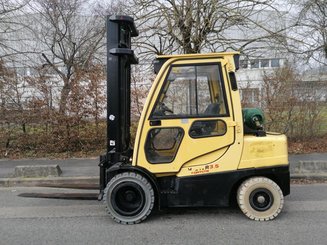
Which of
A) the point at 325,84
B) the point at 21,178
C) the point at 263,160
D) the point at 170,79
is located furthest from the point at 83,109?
the point at 325,84

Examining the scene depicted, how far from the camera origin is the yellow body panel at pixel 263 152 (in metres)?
4.88

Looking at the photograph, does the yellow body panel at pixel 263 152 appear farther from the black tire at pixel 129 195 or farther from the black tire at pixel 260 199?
the black tire at pixel 129 195

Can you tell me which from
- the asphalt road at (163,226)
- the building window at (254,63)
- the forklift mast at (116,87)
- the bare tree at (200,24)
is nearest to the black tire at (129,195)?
the asphalt road at (163,226)

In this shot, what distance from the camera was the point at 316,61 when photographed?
11953mm

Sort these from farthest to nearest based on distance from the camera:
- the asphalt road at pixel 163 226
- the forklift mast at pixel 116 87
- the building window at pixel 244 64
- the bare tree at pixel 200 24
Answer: the building window at pixel 244 64
the bare tree at pixel 200 24
the forklift mast at pixel 116 87
the asphalt road at pixel 163 226


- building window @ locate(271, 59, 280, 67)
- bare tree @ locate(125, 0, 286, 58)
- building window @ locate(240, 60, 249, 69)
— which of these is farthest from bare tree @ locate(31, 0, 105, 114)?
building window @ locate(271, 59, 280, 67)

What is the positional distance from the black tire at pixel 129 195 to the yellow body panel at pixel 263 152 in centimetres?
132

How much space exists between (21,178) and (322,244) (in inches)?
234

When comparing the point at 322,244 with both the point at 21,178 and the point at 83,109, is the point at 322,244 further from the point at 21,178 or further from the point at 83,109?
the point at 83,109

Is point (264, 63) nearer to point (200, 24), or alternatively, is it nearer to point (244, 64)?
point (244, 64)

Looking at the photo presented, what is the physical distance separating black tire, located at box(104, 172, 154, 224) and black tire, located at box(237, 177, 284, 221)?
127 centimetres

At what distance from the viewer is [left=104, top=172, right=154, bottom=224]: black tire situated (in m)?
4.81

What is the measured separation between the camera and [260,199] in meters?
4.87

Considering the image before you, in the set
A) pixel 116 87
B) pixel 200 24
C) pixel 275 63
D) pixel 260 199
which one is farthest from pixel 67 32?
pixel 260 199
